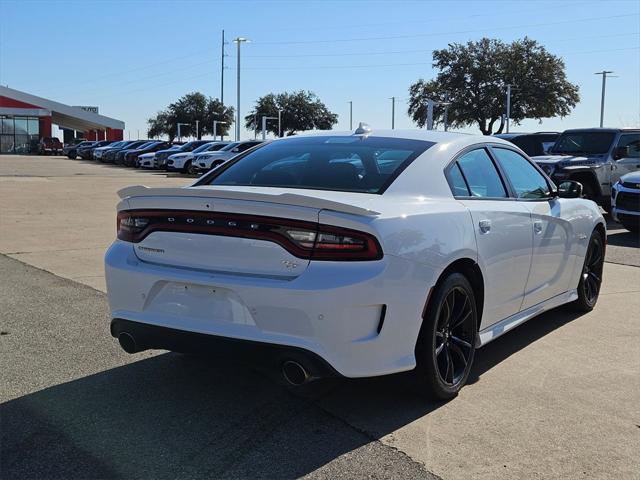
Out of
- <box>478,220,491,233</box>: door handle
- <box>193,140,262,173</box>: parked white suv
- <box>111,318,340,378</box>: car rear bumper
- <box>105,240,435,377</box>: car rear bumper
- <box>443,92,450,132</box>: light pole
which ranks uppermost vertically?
<box>443,92,450,132</box>: light pole

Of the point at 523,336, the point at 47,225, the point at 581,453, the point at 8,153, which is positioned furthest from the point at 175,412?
the point at 8,153

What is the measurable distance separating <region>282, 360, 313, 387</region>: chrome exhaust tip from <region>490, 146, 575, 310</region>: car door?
2193mm

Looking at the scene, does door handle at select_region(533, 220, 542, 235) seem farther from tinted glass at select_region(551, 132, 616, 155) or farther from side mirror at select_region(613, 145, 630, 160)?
tinted glass at select_region(551, 132, 616, 155)

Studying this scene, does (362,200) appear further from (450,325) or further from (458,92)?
(458,92)

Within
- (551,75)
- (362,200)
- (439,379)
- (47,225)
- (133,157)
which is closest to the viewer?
(362,200)

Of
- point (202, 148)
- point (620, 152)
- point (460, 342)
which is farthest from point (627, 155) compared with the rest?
point (202, 148)

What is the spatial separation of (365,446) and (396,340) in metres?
0.55

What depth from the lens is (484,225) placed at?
428 centimetres

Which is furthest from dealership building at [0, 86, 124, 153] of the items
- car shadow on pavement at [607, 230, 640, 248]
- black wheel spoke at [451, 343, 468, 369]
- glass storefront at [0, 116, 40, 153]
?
black wheel spoke at [451, 343, 468, 369]

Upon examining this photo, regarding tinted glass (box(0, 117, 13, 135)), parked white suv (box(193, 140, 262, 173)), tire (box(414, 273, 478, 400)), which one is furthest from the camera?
tinted glass (box(0, 117, 13, 135))

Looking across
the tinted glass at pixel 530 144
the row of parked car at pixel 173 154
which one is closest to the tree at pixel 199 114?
the row of parked car at pixel 173 154

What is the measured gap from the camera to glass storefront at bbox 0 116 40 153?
2618 inches

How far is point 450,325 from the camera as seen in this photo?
4098 mm

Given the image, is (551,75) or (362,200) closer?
(362,200)
